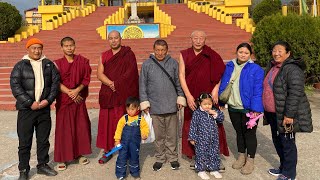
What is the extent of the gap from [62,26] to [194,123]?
17.0 meters

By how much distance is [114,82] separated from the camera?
147 inches

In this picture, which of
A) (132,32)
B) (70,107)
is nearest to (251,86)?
(70,107)

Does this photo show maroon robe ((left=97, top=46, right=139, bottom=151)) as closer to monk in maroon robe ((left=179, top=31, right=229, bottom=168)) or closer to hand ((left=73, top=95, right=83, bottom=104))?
hand ((left=73, top=95, right=83, bottom=104))

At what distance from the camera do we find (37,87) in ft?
11.1

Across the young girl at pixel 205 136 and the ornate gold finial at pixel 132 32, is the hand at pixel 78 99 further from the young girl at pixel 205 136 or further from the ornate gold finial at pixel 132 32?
the ornate gold finial at pixel 132 32

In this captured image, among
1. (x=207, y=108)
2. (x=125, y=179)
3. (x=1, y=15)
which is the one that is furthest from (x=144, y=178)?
(x=1, y=15)

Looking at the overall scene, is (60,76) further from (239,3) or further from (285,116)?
(239,3)

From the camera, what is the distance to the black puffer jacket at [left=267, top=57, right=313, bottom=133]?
2.93 metres

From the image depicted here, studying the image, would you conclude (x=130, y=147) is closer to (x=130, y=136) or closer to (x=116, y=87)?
(x=130, y=136)

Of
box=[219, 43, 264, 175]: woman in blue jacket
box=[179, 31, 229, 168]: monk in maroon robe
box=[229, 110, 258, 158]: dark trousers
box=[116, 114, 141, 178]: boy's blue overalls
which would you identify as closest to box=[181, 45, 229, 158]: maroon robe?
box=[179, 31, 229, 168]: monk in maroon robe

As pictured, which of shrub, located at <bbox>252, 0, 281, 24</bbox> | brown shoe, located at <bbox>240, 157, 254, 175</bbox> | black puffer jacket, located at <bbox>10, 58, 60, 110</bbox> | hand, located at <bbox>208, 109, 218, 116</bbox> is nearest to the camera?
black puffer jacket, located at <bbox>10, 58, 60, 110</bbox>

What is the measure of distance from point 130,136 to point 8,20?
1871 centimetres

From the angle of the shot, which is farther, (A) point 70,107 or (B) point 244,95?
(A) point 70,107

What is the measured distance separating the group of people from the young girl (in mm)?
11
